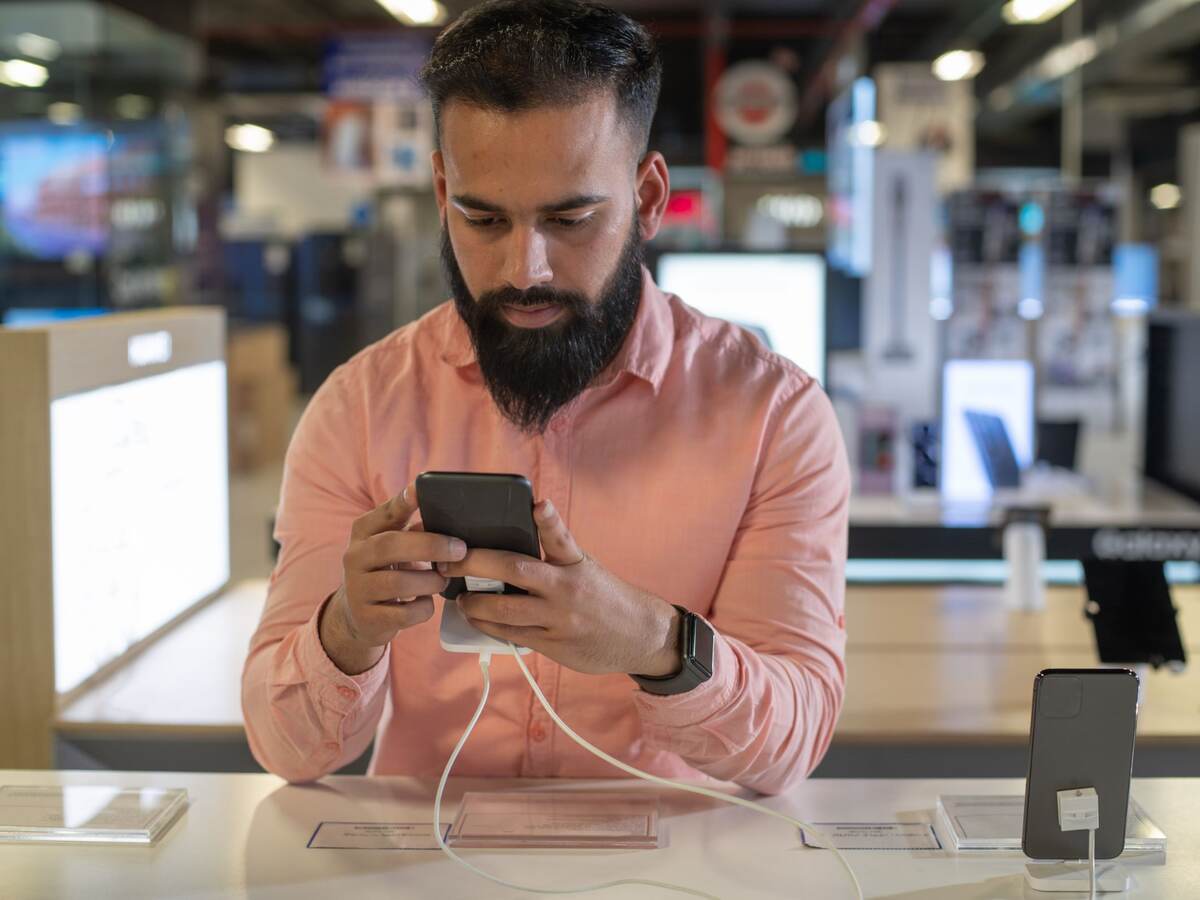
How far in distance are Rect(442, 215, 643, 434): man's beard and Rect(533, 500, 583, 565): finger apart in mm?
350

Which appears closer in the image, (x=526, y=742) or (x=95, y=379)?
(x=526, y=742)

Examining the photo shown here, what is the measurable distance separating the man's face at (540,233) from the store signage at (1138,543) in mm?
2493

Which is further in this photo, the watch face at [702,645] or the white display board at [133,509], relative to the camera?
the white display board at [133,509]

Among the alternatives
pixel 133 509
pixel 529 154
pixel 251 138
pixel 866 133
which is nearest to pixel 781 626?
pixel 529 154

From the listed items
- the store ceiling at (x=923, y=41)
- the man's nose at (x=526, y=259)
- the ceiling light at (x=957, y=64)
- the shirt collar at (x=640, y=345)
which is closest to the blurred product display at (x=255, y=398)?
the store ceiling at (x=923, y=41)

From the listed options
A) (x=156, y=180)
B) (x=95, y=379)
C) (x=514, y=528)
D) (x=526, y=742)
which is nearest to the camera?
(x=514, y=528)

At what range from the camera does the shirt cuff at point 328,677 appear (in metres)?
1.40

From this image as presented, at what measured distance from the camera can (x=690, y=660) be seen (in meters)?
1.31

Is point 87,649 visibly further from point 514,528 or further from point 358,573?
point 514,528

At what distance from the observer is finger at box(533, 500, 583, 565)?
116 centimetres

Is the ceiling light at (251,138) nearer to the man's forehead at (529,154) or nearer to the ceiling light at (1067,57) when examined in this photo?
the ceiling light at (1067,57)

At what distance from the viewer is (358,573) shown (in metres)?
1.25

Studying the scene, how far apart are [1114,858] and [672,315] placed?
81cm

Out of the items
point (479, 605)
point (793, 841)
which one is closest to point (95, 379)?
point (479, 605)
